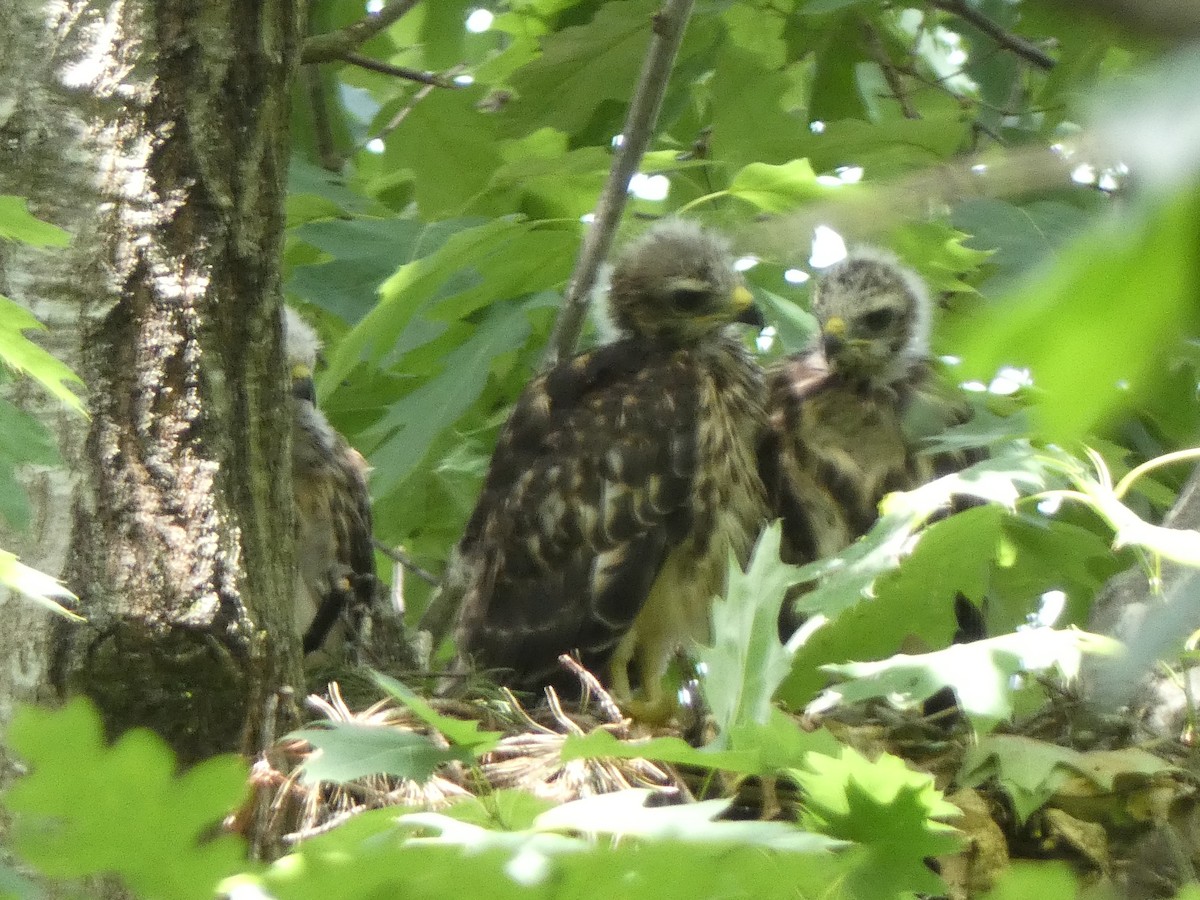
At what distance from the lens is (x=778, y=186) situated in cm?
335

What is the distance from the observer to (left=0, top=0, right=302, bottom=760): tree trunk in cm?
208

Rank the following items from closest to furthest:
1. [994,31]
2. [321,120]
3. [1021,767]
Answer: [1021,767], [994,31], [321,120]

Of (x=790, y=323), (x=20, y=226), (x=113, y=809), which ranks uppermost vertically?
(x=20, y=226)

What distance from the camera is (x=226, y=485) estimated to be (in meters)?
2.18

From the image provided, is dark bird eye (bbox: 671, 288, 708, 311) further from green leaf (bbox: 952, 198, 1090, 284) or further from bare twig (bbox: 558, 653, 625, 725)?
bare twig (bbox: 558, 653, 625, 725)

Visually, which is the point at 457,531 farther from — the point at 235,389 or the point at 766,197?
the point at 235,389

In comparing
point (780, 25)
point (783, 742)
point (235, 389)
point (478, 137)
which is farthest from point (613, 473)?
point (783, 742)

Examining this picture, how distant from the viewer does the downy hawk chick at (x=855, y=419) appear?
3811 mm

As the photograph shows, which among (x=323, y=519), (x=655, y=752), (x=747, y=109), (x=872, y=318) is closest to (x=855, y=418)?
(x=872, y=318)

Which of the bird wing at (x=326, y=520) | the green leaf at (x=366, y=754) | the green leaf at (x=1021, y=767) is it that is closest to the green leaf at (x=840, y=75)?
the bird wing at (x=326, y=520)

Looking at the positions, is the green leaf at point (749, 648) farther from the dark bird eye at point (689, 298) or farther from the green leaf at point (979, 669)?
the dark bird eye at point (689, 298)

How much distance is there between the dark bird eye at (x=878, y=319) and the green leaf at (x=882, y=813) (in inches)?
83.7

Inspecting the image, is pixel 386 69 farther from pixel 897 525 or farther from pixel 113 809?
pixel 113 809

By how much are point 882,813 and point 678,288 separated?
2.38m
